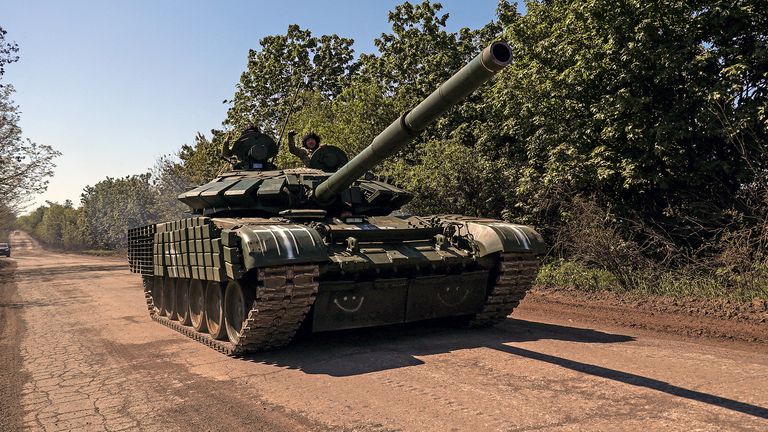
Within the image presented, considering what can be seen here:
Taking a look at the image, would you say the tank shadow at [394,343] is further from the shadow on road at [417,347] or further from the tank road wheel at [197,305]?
the tank road wheel at [197,305]

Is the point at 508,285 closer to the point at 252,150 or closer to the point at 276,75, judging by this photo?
the point at 252,150

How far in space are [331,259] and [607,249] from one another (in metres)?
7.11

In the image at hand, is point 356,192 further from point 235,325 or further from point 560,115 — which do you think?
point 560,115

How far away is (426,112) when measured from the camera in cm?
586

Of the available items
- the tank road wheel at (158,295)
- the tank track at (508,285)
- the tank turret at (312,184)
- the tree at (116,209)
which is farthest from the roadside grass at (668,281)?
the tree at (116,209)

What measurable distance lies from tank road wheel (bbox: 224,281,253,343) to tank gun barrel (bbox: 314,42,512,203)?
1.74 m

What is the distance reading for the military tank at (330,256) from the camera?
6.67 meters

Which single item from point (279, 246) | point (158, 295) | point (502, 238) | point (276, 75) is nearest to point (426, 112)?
point (279, 246)

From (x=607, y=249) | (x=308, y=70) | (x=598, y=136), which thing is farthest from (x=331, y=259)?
(x=308, y=70)

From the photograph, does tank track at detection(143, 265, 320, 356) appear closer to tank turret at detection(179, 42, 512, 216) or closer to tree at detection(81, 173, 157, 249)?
tank turret at detection(179, 42, 512, 216)

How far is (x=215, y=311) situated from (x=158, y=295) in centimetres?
341

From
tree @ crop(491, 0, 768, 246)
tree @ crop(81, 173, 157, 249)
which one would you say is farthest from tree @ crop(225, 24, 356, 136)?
tree @ crop(81, 173, 157, 249)

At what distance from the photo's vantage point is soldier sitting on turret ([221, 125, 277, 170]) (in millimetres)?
10297

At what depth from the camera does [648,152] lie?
12383mm
